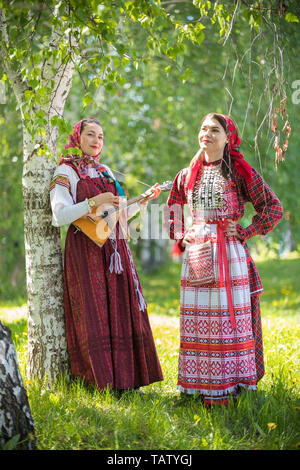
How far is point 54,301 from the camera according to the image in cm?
322

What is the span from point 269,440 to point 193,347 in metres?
0.79

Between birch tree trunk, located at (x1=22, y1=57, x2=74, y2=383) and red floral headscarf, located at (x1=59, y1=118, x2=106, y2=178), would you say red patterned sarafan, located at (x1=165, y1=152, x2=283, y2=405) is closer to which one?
red floral headscarf, located at (x1=59, y1=118, x2=106, y2=178)

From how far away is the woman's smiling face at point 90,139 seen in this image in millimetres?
3229

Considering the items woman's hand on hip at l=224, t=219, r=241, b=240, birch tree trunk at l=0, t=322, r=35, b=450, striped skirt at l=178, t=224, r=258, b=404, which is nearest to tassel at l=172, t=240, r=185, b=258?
striped skirt at l=178, t=224, r=258, b=404

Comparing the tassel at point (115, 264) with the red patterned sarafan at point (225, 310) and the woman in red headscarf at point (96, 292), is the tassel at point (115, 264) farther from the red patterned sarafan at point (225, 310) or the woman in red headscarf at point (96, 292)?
the red patterned sarafan at point (225, 310)

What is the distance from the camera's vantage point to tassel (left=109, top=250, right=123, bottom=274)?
3.14 m

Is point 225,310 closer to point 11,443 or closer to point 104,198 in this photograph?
point 104,198

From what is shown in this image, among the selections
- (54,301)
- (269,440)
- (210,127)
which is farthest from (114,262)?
(269,440)

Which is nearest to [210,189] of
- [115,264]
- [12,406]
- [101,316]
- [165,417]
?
[115,264]

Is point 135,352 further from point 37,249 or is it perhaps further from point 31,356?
point 37,249

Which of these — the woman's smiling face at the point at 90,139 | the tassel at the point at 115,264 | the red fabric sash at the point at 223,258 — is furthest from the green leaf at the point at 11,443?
the woman's smiling face at the point at 90,139

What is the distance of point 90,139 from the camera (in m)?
3.23

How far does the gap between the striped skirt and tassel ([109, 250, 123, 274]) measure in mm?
464

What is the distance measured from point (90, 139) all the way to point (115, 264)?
2.90 feet
